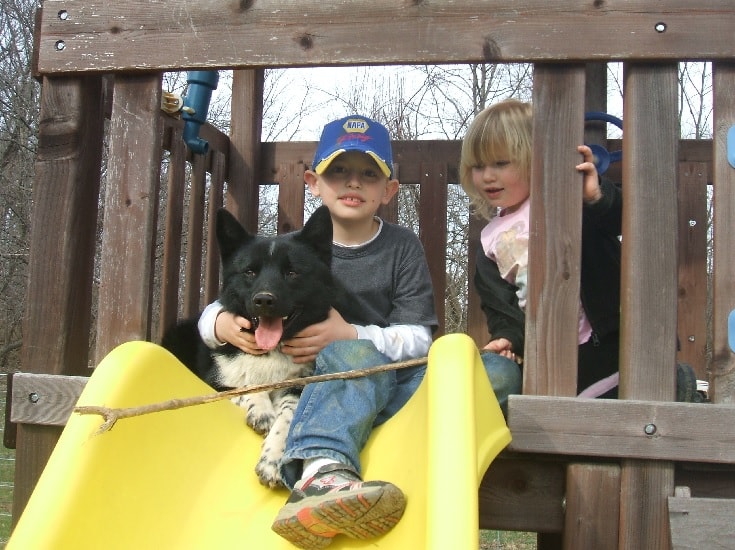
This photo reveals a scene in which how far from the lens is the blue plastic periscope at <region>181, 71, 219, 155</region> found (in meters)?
4.08

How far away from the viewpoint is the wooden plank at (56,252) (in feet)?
8.94

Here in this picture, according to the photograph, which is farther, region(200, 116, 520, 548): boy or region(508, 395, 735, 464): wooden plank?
region(508, 395, 735, 464): wooden plank

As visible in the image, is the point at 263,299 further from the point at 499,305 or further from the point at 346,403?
the point at 499,305

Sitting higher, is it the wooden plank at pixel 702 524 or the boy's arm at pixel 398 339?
the boy's arm at pixel 398 339

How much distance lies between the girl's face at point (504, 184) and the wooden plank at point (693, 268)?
1.73 m

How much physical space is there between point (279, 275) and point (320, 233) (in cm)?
25

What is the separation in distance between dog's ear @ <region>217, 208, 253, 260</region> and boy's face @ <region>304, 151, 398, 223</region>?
43 cm

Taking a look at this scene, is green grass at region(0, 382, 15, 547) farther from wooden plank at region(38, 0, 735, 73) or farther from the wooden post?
wooden plank at region(38, 0, 735, 73)

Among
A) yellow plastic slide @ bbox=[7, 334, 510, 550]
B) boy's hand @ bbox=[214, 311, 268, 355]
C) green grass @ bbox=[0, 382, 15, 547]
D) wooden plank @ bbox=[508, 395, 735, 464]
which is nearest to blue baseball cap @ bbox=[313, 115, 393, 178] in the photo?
boy's hand @ bbox=[214, 311, 268, 355]

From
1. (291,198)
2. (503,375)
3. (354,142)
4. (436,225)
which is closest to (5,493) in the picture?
(291,198)

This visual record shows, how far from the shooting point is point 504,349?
2893mm

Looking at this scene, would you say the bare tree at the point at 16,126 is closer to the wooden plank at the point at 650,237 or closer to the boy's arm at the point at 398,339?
the boy's arm at the point at 398,339

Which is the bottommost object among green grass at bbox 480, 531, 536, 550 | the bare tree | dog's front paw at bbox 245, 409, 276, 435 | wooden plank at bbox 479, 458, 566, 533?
green grass at bbox 480, 531, 536, 550

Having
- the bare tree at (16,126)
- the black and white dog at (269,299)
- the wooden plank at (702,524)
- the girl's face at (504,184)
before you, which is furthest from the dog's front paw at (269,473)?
the bare tree at (16,126)
